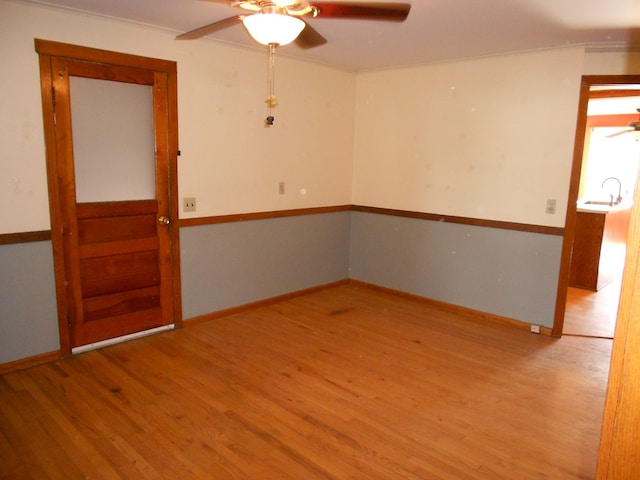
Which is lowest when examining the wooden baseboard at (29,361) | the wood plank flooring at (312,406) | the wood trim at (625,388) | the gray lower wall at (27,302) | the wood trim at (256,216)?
the wood plank flooring at (312,406)

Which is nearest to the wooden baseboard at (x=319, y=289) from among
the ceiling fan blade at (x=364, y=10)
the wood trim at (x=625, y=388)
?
the ceiling fan blade at (x=364, y=10)

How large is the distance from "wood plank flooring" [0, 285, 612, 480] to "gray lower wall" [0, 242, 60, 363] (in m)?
0.18

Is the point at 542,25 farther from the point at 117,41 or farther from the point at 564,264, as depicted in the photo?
the point at 117,41

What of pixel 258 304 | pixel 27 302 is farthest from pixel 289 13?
pixel 258 304

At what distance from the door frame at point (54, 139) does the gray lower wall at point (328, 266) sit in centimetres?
6

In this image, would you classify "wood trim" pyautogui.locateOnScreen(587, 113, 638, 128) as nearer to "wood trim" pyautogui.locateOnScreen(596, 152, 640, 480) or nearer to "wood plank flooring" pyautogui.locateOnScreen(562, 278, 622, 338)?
"wood plank flooring" pyautogui.locateOnScreen(562, 278, 622, 338)

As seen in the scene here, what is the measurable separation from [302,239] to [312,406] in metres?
2.33

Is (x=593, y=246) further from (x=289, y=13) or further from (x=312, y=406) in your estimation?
(x=289, y=13)

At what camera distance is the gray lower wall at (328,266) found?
3107 mm

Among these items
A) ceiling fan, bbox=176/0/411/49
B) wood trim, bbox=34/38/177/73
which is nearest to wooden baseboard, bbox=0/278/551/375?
wood trim, bbox=34/38/177/73

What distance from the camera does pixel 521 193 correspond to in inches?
159

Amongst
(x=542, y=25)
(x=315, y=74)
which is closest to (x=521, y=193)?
(x=542, y=25)

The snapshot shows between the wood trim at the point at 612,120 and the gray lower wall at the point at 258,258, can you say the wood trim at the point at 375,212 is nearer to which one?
the gray lower wall at the point at 258,258

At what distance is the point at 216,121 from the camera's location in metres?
3.92
